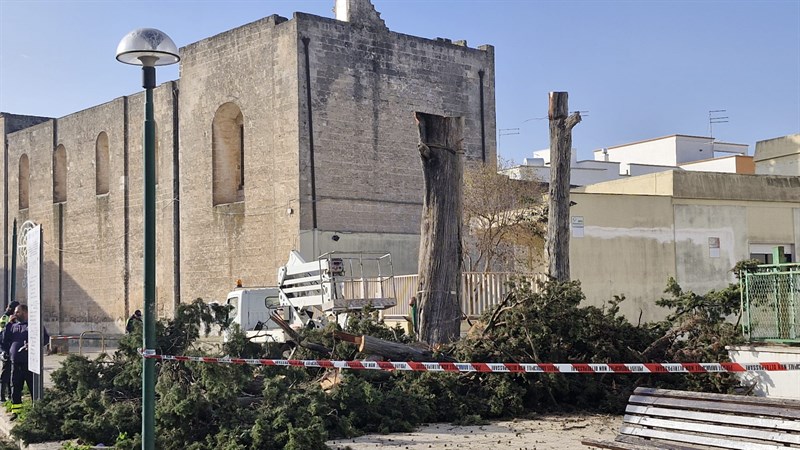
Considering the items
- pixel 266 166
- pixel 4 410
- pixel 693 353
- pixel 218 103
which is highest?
pixel 218 103

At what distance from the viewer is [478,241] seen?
92.6 feet

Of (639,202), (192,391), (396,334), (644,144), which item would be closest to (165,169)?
(639,202)

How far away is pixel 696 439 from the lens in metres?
7.29

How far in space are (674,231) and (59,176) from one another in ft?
94.0

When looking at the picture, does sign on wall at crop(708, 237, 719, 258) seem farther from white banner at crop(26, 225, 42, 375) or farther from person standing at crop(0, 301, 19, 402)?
white banner at crop(26, 225, 42, 375)

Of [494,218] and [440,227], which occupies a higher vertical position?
[494,218]

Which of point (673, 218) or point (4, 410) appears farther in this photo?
point (673, 218)

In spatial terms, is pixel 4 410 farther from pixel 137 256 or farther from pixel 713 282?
pixel 137 256

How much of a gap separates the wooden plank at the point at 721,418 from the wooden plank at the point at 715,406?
4 centimetres

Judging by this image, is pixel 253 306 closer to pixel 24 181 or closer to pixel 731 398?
pixel 731 398

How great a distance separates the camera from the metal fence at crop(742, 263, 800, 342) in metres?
10.7

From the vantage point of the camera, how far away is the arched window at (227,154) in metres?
31.2

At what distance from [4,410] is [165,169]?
20.1 m

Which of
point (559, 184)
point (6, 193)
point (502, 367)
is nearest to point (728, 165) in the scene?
point (559, 184)
